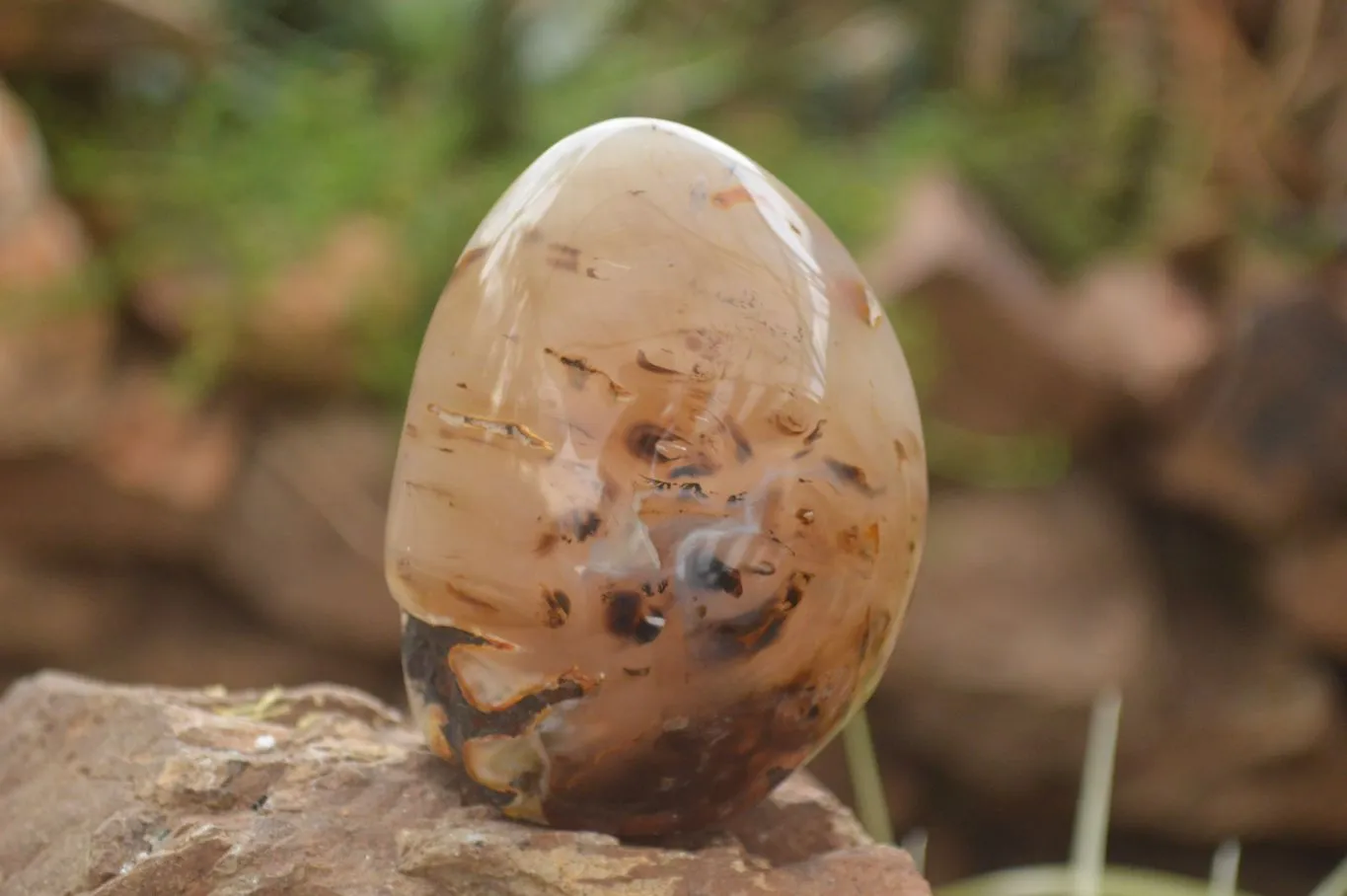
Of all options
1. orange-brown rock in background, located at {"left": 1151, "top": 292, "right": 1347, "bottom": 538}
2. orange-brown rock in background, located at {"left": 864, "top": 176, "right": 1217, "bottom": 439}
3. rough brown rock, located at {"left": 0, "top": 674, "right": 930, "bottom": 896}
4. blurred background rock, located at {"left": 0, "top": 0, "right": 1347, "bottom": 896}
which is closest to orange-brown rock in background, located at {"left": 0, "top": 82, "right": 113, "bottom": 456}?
blurred background rock, located at {"left": 0, "top": 0, "right": 1347, "bottom": 896}

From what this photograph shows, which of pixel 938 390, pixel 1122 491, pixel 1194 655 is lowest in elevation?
pixel 1194 655

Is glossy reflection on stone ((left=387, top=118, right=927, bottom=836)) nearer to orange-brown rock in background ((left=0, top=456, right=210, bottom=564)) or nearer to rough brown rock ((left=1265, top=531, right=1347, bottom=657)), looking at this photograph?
orange-brown rock in background ((left=0, top=456, right=210, bottom=564))

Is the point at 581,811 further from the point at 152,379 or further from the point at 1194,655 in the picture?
the point at 1194,655

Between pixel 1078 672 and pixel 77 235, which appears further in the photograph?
pixel 1078 672

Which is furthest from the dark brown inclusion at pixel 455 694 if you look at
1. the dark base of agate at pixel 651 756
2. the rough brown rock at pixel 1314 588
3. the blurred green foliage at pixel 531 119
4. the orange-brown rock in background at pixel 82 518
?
the rough brown rock at pixel 1314 588

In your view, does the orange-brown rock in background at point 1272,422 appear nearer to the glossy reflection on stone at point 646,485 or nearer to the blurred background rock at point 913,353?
the blurred background rock at point 913,353

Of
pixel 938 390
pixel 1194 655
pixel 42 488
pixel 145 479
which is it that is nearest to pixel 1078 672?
pixel 1194 655

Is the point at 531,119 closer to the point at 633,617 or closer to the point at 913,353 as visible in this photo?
the point at 913,353
